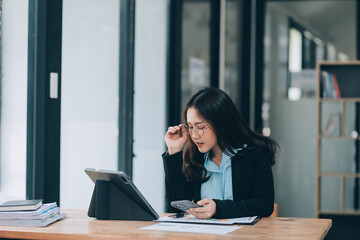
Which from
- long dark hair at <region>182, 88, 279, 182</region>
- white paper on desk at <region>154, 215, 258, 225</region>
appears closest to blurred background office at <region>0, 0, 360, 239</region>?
long dark hair at <region>182, 88, 279, 182</region>

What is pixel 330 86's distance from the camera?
5273mm

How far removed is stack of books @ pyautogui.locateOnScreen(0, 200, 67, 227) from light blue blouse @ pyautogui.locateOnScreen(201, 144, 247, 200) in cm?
Result: 73

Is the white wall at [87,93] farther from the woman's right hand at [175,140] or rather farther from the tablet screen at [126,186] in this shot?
the tablet screen at [126,186]

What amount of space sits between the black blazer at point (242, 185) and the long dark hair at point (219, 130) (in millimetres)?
40

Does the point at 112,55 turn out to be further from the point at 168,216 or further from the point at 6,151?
the point at 168,216

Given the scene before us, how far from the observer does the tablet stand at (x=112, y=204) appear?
2355mm

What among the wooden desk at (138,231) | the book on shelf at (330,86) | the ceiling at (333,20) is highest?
the ceiling at (333,20)

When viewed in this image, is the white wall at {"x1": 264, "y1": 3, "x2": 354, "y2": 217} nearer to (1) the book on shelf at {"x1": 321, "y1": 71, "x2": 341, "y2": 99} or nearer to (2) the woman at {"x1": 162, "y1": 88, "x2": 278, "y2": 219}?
(1) the book on shelf at {"x1": 321, "y1": 71, "x2": 341, "y2": 99}

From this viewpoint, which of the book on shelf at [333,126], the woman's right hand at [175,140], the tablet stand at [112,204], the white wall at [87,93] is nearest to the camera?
the tablet stand at [112,204]

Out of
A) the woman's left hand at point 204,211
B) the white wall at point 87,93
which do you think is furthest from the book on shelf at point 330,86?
the woman's left hand at point 204,211

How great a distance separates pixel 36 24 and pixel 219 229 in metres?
1.44

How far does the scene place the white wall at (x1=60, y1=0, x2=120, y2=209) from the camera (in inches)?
124

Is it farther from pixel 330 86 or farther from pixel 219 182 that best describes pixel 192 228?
pixel 330 86

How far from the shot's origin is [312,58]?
589cm
